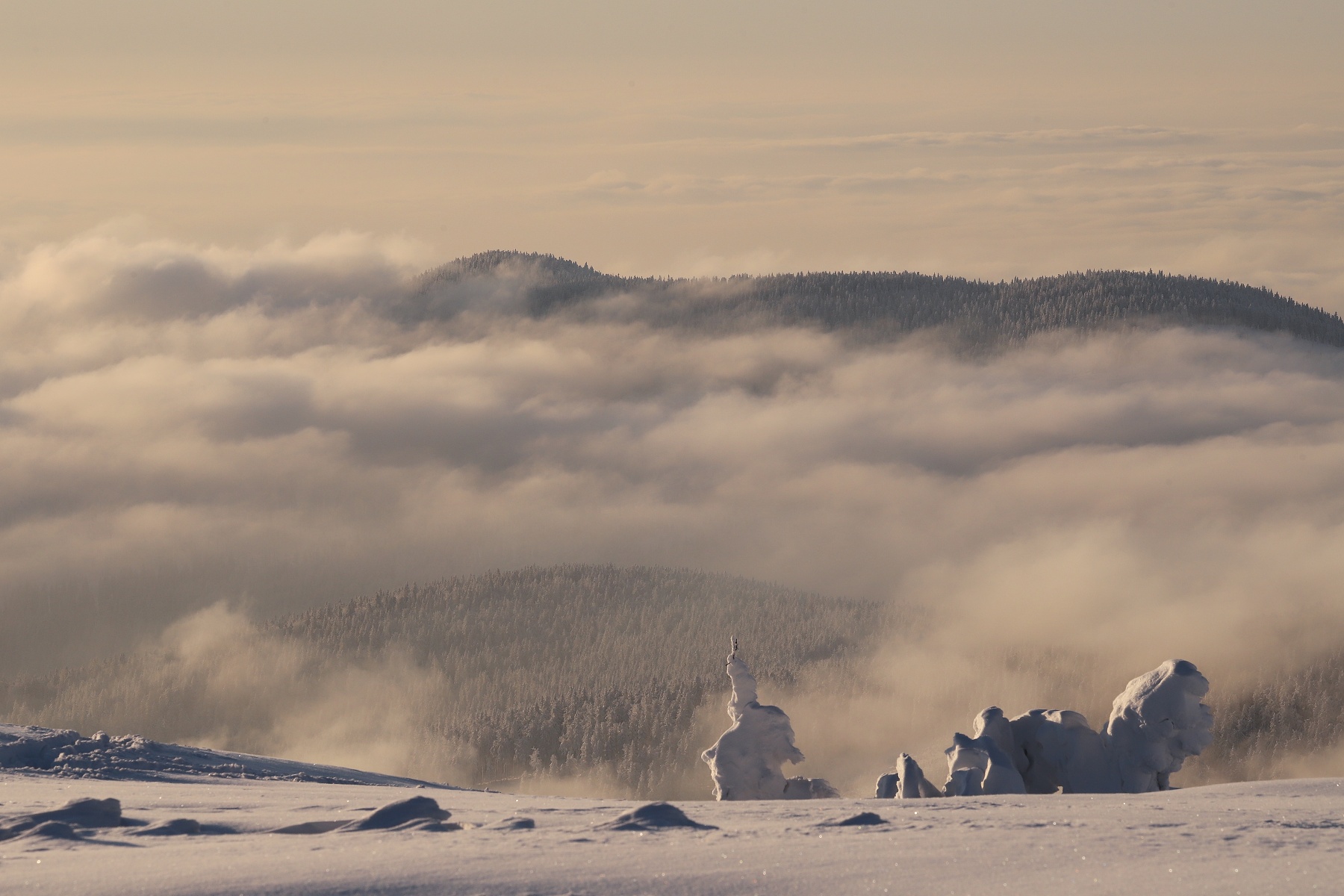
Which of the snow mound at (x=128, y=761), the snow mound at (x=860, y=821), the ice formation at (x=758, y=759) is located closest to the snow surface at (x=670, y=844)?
the snow mound at (x=860, y=821)

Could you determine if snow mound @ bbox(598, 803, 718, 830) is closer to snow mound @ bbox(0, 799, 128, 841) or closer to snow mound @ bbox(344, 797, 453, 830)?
snow mound @ bbox(344, 797, 453, 830)

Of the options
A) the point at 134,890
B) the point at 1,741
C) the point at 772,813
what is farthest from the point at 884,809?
the point at 1,741

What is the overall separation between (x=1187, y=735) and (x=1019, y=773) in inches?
234

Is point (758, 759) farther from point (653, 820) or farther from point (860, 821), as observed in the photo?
point (653, 820)

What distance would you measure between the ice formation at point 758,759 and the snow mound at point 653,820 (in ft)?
Result: 81.4

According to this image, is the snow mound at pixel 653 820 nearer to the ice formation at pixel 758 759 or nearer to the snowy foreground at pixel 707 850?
the snowy foreground at pixel 707 850

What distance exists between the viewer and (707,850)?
28.3 m

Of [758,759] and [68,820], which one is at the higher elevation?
[758,759]

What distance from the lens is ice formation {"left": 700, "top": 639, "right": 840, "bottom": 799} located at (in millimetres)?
57250

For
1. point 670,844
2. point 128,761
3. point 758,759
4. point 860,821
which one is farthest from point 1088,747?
point 128,761

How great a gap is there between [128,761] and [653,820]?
869 inches

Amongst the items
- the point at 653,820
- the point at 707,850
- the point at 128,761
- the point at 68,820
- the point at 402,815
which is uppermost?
the point at 128,761

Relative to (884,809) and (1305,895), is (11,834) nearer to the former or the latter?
(884,809)

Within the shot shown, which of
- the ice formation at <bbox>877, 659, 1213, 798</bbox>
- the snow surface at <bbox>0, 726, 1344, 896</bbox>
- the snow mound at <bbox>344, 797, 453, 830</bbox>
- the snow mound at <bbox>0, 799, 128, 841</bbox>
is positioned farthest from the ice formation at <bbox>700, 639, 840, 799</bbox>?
the snow mound at <bbox>0, 799, 128, 841</bbox>
